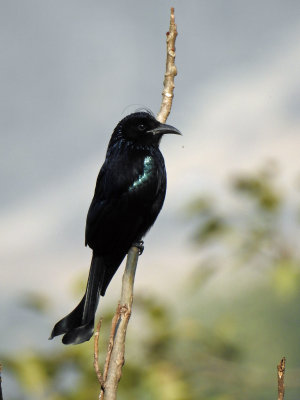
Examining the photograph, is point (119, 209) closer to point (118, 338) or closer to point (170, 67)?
point (170, 67)

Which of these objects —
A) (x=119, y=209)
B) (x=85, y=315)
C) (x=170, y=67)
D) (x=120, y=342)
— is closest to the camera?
(x=120, y=342)

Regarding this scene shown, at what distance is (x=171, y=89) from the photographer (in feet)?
11.9

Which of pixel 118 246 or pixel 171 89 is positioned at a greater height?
pixel 171 89

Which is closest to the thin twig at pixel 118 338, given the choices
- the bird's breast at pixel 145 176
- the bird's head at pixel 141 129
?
the bird's breast at pixel 145 176

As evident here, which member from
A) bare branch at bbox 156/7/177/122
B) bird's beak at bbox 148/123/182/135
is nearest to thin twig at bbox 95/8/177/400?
bare branch at bbox 156/7/177/122

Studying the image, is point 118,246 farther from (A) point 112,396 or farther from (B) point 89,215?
(A) point 112,396

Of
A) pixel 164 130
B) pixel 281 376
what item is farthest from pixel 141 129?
pixel 281 376

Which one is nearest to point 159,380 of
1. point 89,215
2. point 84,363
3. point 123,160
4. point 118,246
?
point 84,363

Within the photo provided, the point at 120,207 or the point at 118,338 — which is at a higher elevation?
the point at 120,207

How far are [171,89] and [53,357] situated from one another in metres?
1.97

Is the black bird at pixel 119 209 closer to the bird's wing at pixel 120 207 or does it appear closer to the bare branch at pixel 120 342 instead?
the bird's wing at pixel 120 207

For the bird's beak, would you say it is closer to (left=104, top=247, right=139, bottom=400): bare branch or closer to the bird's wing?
the bird's wing

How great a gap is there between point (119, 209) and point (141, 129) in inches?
28.2

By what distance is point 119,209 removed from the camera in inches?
164
